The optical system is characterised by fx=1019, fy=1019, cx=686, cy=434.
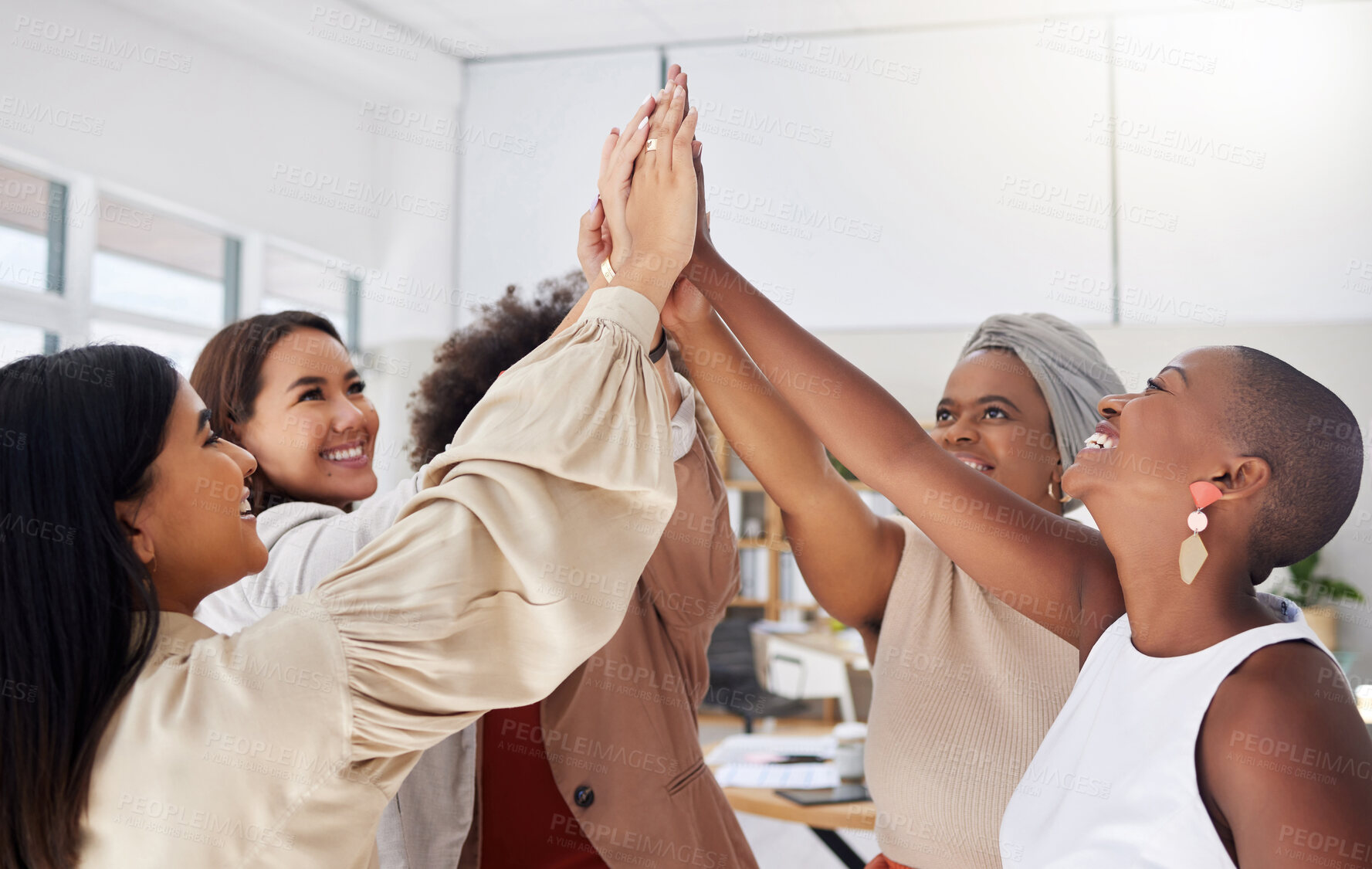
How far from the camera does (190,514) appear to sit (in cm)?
103

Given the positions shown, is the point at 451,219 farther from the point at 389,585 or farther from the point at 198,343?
the point at 389,585

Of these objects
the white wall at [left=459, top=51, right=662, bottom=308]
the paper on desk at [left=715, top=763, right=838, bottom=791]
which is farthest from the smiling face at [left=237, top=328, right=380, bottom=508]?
the white wall at [left=459, top=51, right=662, bottom=308]

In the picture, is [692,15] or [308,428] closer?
[308,428]

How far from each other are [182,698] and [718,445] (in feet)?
19.6

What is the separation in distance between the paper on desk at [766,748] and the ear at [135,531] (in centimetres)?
234

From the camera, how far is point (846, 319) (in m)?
6.19

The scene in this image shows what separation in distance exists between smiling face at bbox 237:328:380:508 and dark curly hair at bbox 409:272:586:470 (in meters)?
0.30

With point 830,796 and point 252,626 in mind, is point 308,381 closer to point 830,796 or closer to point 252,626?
point 252,626

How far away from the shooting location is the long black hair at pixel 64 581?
0.87 metres

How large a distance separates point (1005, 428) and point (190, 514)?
1.23m

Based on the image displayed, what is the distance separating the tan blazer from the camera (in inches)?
55.7

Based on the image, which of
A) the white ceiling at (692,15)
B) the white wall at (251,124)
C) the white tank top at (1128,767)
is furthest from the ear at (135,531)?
the white ceiling at (692,15)

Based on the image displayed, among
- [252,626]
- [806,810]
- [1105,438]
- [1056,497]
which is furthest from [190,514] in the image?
[806,810]

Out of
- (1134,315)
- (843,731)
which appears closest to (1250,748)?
(843,731)
